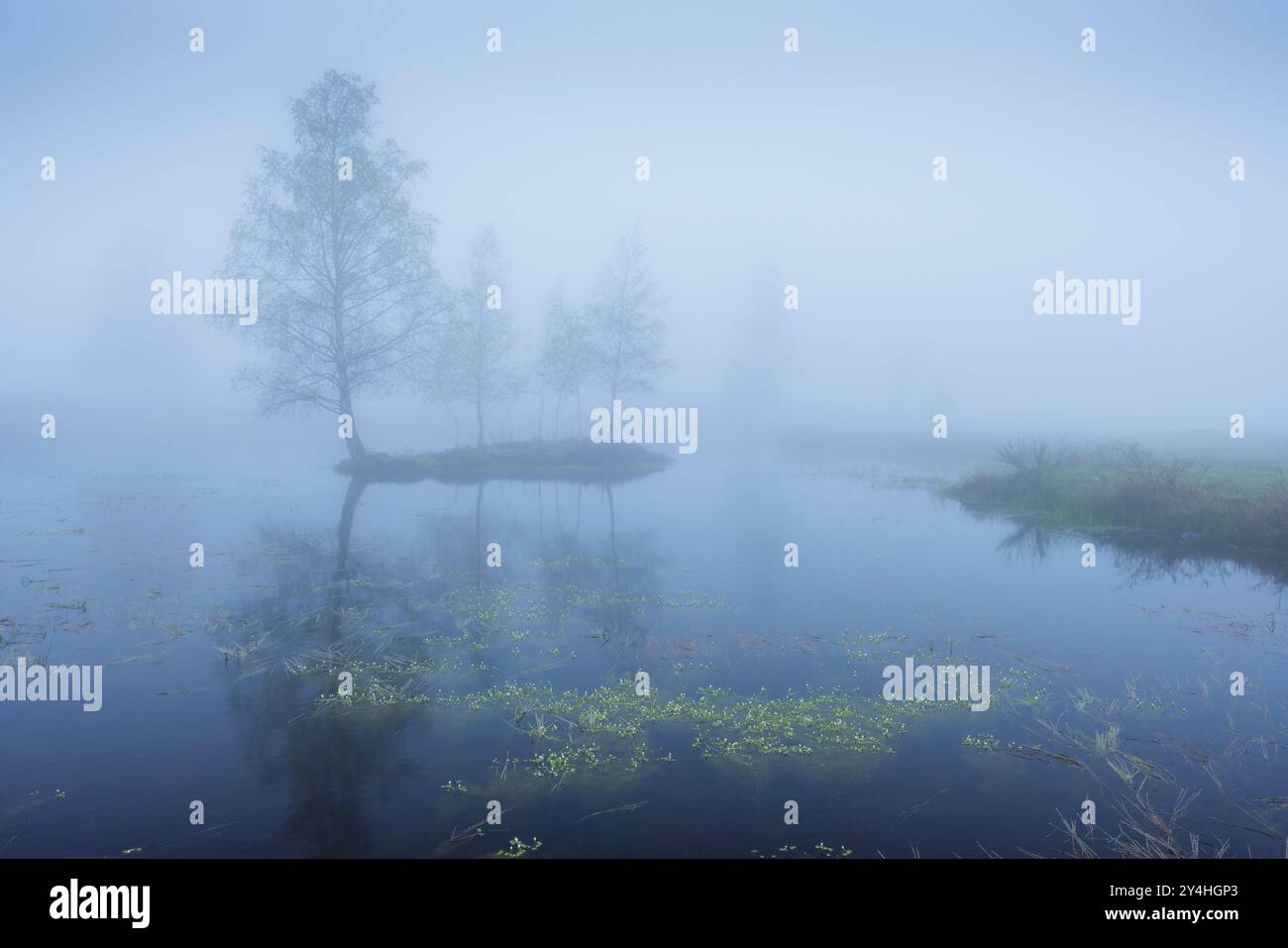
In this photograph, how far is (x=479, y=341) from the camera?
4834 cm

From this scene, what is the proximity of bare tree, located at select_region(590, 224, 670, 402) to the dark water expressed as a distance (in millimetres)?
28360

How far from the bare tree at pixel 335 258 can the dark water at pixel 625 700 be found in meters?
16.1

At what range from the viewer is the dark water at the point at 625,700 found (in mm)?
7426

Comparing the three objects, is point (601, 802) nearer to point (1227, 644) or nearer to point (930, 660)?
point (930, 660)

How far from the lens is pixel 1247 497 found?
23.7 meters

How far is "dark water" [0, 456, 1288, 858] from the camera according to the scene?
743 centimetres

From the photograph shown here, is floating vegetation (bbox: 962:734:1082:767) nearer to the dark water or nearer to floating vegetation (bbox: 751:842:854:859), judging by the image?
the dark water

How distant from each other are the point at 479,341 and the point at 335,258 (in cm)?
1273

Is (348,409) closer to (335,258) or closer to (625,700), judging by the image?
(335,258)

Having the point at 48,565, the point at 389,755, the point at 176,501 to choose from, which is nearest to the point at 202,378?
the point at 176,501

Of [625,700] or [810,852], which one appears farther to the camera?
[625,700]

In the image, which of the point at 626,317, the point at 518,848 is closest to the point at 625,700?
the point at 518,848

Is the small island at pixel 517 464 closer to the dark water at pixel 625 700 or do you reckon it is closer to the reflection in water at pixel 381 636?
the reflection in water at pixel 381 636
